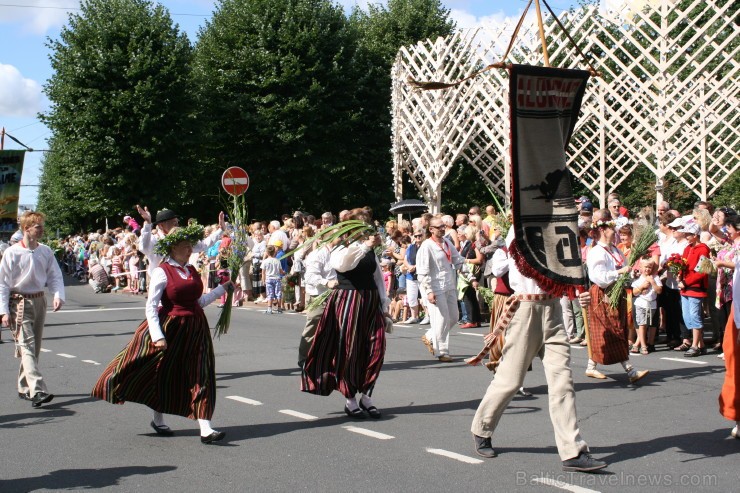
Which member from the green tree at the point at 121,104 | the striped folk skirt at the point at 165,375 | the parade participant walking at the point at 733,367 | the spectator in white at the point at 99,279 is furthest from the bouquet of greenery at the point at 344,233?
the green tree at the point at 121,104

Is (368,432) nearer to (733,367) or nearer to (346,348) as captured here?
(346,348)

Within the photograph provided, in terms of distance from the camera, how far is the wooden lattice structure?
17.4 meters

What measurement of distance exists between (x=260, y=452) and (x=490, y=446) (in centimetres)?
171

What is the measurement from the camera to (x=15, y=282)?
891 cm

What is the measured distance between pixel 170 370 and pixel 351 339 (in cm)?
161

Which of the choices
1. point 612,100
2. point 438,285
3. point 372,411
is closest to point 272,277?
point 438,285

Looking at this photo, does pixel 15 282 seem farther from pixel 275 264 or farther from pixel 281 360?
pixel 275 264

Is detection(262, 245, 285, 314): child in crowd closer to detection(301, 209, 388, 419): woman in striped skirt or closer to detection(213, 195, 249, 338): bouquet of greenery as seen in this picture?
detection(213, 195, 249, 338): bouquet of greenery

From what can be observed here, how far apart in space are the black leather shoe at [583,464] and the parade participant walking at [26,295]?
17.6ft

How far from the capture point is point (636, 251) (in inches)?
393

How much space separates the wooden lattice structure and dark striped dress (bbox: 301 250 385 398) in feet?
30.7

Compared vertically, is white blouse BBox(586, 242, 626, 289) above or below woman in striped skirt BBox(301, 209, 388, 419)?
above

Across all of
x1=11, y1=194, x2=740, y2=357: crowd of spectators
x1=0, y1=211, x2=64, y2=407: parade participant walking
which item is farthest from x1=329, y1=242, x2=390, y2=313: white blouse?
x1=0, y1=211, x2=64, y2=407: parade participant walking

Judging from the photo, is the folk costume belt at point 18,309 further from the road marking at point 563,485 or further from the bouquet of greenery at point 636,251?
the bouquet of greenery at point 636,251
